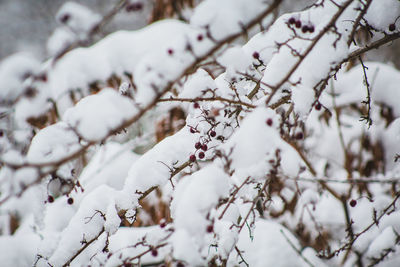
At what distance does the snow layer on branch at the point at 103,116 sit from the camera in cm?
83

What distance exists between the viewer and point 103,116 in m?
0.84

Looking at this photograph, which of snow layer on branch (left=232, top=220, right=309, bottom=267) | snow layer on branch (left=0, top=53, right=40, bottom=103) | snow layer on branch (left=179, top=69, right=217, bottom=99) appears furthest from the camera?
snow layer on branch (left=232, top=220, right=309, bottom=267)

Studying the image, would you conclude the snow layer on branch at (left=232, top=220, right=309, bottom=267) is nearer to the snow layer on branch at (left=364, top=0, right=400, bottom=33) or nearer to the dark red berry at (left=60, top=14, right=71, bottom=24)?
the snow layer on branch at (left=364, top=0, right=400, bottom=33)

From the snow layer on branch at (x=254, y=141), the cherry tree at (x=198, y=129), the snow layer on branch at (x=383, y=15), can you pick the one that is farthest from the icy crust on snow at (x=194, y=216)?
the snow layer on branch at (x=383, y=15)

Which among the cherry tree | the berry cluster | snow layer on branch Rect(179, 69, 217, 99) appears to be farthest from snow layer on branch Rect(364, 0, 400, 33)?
snow layer on branch Rect(179, 69, 217, 99)

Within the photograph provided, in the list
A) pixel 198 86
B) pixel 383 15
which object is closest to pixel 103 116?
pixel 198 86

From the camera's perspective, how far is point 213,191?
862 millimetres

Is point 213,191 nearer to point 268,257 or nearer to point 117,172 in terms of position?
point 268,257

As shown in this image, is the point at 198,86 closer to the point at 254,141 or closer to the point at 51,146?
the point at 254,141

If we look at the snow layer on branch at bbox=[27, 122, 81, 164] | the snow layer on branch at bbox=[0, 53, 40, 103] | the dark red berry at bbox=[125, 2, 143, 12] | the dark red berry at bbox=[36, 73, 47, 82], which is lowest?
the snow layer on branch at bbox=[27, 122, 81, 164]

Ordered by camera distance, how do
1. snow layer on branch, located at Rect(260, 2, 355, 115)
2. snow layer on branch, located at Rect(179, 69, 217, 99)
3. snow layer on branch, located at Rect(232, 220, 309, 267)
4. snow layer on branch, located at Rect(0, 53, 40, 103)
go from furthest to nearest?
snow layer on branch, located at Rect(232, 220, 309, 267)
snow layer on branch, located at Rect(179, 69, 217, 99)
snow layer on branch, located at Rect(0, 53, 40, 103)
snow layer on branch, located at Rect(260, 2, 355, 115)

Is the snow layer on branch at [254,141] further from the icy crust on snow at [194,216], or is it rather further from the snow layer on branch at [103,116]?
the snow layer on branch at [103,116]

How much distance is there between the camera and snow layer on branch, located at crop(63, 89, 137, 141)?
2.74 ft

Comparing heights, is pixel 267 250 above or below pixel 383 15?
below
